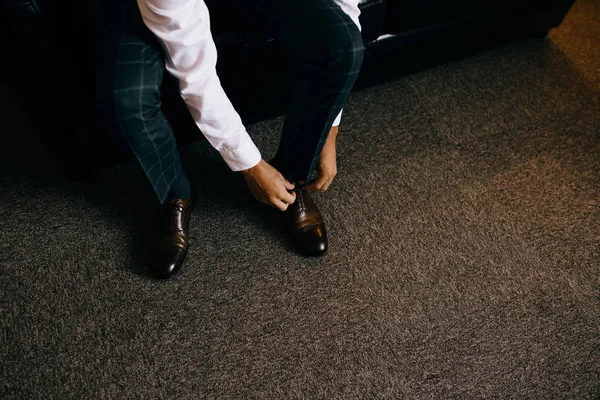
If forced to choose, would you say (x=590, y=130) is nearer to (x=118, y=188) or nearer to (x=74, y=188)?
(x=118, y=188)

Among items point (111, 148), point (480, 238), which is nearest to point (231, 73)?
point (111, 148)

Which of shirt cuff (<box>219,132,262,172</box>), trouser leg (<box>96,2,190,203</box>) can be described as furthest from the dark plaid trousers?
shirt cuff (<box>219,132,262,172</box>)

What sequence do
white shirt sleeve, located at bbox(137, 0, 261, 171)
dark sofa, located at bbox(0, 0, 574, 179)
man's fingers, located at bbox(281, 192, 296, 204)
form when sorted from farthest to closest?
man's fingers, located at bbox(281, 192, 296, 204)
dark sofa, located at bbox(0, 0, 574, 179)
white shirt sleeve, located at bbox(137, 0, 261, 171)

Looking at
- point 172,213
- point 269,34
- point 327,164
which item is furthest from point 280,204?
point 269,34

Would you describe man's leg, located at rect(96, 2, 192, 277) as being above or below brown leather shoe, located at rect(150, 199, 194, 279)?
above

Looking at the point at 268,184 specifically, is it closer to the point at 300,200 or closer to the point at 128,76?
A: the point at 300,200

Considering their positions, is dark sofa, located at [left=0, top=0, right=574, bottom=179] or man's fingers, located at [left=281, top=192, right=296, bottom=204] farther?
man's fingers, located at [left=281, top=192, right=296, bottom=204]

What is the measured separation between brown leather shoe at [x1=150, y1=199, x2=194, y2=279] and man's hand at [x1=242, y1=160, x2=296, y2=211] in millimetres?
183

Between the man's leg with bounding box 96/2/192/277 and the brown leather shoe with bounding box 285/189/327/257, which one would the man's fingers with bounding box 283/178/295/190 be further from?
the man's leg with bounding box 96/2/192/277

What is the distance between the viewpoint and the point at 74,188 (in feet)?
3.72

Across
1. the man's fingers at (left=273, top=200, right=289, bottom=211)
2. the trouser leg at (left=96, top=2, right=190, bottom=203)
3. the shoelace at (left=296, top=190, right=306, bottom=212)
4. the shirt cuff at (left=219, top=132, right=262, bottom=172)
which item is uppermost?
the trouser leg at (left=96, top=2, right=190, bottom=203)

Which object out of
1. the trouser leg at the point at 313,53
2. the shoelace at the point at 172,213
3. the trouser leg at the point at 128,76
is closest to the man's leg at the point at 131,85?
the trouser leg at the point at 128,76

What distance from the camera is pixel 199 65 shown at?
791 mm

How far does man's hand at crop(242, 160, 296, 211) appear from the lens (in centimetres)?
94
